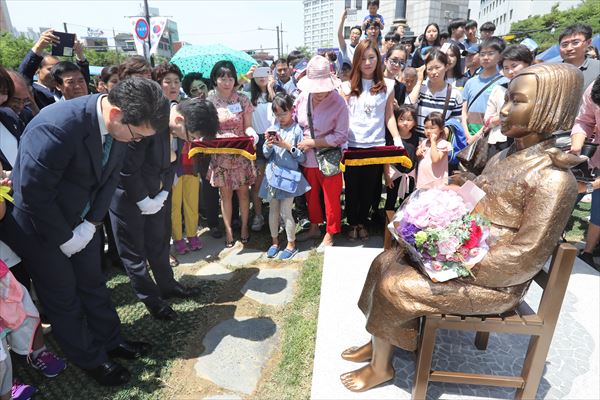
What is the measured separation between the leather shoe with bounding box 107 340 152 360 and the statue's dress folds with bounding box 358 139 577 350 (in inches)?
74.4

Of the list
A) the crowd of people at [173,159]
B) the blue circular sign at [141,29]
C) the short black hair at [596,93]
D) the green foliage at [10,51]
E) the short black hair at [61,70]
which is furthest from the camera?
the green foliage at [10,51]

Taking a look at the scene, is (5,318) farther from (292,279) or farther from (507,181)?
(507,181)

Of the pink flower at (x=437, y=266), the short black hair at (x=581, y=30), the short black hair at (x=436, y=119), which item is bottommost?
the pink flower at (x=437, y=266)

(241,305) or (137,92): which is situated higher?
(137,92)

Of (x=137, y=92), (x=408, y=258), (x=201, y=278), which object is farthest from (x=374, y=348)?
(x=201, y=278)

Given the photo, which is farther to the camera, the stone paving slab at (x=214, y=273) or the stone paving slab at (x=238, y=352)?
the stone paving slab at (x=214, y=273)

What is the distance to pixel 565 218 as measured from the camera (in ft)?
5.92

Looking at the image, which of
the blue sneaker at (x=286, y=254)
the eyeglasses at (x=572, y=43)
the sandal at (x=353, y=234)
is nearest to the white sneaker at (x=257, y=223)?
the blue sneaker at (x=286, y=254)

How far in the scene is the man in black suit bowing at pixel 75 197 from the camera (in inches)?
84.0

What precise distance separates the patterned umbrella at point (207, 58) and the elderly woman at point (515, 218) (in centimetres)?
492

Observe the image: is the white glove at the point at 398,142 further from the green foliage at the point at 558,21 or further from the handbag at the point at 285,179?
the green foliage at the point at 558,21

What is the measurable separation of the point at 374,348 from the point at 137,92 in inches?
80.9

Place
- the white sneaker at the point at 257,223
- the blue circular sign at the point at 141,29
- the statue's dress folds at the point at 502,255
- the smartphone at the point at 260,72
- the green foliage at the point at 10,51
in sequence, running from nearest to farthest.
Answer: the statue's dress folds at the point at 502,255, the white sneaker at the point at 257,223, the smartphone at the point at 260,72, the blue circular sign at the point at 141,29, the green foliage at the point at 10,51

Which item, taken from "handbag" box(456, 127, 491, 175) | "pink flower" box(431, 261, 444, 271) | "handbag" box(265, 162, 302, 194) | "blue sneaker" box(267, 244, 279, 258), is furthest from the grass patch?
"handbag" box(456, 127, 491, 175)
